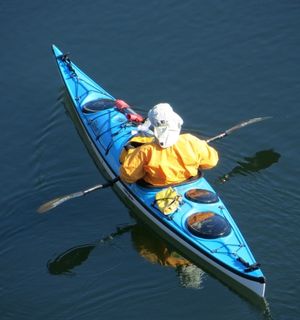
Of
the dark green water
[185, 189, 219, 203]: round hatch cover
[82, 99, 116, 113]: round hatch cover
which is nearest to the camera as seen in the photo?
the dark green water

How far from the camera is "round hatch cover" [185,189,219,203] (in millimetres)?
9031

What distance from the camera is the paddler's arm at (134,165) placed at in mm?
8867

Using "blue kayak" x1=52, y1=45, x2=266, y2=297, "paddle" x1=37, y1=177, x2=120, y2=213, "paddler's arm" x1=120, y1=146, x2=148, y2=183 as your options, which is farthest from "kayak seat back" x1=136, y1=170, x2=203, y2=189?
"paddle" x1=37, y1=177, x2=120, y2=213

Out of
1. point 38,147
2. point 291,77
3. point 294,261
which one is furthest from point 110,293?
point 291,77

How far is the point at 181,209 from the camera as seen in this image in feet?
29.6

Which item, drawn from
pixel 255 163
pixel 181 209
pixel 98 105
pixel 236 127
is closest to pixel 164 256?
pixel 181 209

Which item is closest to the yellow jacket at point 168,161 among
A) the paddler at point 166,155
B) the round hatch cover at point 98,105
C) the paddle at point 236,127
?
the paddler at point 166,155

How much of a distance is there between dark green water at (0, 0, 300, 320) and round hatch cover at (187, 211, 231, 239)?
561 millimetres

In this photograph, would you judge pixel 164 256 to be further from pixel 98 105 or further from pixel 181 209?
pixel 98 105

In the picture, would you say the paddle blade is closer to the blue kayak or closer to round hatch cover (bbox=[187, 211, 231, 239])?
the blue kayak

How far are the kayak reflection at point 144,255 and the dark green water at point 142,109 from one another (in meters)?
0.02

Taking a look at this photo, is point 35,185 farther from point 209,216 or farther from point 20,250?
point 209,216

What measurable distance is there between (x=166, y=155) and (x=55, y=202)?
1.76 m

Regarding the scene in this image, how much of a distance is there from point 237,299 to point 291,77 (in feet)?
16.5
